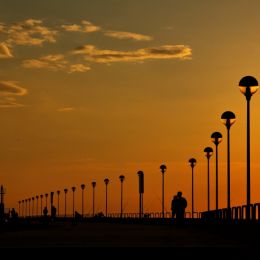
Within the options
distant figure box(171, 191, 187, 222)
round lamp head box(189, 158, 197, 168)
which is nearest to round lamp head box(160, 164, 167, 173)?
round lamp head box(189, 158, 197, 168)

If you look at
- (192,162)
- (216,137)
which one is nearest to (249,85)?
(216,137)

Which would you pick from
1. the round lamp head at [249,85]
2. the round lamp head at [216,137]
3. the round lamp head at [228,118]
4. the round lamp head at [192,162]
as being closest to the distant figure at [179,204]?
the round lamp head at [228,118]

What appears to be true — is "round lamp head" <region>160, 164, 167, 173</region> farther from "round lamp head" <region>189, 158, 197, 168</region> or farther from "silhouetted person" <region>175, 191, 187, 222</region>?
"silhouetted person" <region>175, 191, 187, 222</region>

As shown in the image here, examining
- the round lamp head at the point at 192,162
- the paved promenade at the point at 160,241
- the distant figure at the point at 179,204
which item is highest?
the round lamp head at the point at 192,162

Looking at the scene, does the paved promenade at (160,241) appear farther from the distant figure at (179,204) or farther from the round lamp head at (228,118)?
the round lamp head at (228,118)

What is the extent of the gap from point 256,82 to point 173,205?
1363 centimetres

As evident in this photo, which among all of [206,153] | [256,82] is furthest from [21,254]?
[206,153]

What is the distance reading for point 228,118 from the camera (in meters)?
46.1

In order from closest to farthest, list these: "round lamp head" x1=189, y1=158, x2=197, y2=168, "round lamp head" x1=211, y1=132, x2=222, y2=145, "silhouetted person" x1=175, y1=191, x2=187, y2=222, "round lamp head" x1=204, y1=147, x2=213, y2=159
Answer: "silhouetted person" x1=175, y1=191, x2=187, y2=222 < "round lamp head" x1=211, y1=132, x2=222, y2=145 < "round lamp head" x1=204, y1=147, x2=213, y2=159 < "round lamp head" x1=189, y1=158, x2=197, y2=168

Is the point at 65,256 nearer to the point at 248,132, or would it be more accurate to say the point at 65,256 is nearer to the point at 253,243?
the point at 253,243

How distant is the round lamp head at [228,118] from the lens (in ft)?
151

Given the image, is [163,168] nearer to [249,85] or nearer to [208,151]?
[208,151]

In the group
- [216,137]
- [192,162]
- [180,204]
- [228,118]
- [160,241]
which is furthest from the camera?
[192,162]

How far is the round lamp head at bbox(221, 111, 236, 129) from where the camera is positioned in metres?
46.0
